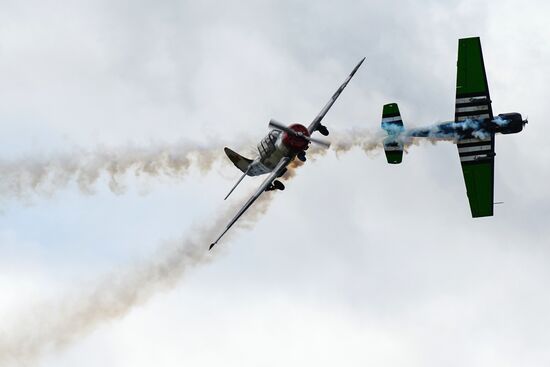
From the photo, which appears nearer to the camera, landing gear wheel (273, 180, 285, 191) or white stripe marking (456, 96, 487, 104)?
white stripe marking (456, 96, 487, 104)

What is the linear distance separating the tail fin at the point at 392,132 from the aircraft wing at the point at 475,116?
342 cm

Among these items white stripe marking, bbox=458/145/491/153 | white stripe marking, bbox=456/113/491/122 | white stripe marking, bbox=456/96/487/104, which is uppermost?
white stripe marking, bbox=456/96/487/104

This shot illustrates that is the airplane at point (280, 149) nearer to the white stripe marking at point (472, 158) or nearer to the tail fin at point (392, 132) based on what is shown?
the tail fin at point (392, 132)

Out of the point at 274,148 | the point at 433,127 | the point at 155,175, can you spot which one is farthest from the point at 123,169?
the point at 433,127

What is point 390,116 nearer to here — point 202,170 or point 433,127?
point 433,127

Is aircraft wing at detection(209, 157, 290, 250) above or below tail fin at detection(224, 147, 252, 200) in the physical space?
below

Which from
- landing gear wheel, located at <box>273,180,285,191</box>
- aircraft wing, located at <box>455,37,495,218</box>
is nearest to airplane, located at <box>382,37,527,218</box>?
aircraft wing, located at <box>455,37,495,218</box>

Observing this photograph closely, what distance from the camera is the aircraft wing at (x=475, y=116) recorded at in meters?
97.1

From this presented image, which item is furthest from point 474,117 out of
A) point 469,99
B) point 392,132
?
point 392,132

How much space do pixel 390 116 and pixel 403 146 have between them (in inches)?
71.6

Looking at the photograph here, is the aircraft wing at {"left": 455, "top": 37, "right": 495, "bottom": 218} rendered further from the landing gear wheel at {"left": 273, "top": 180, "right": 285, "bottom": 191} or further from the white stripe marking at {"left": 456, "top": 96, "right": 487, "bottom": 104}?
the landing gear wheel at {"left": 273, "top": 180, "right": 285, "bottom": 191}

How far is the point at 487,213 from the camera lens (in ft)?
330

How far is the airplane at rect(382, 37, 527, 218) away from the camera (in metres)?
97.1

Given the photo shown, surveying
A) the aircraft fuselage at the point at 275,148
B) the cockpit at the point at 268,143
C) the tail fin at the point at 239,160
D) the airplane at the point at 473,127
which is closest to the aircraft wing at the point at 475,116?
the airplane at the point at 473,127
